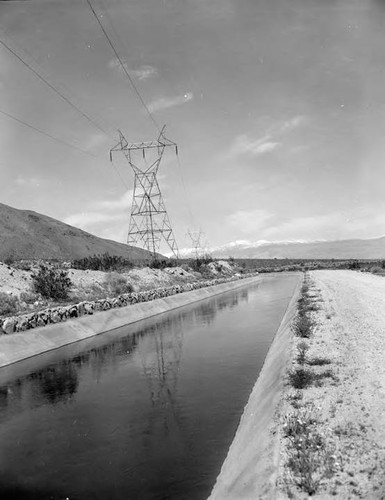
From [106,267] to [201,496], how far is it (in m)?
38.8

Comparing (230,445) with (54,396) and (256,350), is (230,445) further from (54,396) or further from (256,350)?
(256,350)

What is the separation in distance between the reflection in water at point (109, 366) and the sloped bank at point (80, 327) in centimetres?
197

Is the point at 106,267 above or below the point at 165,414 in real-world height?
above

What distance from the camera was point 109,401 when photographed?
1149 centimetres

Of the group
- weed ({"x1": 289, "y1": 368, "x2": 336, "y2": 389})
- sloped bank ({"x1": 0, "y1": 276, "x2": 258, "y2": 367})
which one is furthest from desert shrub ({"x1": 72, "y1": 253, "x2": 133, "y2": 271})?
weed ({"x1": 289, "y1": 368, "x2": 336, "y2": 389})

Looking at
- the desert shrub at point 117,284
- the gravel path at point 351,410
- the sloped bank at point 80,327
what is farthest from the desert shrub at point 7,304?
the gravel path at point 351,410

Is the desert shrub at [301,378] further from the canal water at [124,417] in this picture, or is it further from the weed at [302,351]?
the canal water at [124,417]

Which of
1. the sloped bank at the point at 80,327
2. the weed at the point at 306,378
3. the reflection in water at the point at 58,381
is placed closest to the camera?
the weed at the point at 306,378

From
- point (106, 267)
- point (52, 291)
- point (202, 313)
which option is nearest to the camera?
point (52, 291)

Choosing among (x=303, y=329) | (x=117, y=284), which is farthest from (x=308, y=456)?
(x=117, y=284)

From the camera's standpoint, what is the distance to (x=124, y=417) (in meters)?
10.1

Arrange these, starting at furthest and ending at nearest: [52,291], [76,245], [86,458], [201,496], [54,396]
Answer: [76,245]
[52,291]
[54,396]
[86,458]
[201,496]

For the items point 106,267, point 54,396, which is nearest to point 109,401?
point 54,396

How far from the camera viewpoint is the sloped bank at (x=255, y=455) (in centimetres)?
552
